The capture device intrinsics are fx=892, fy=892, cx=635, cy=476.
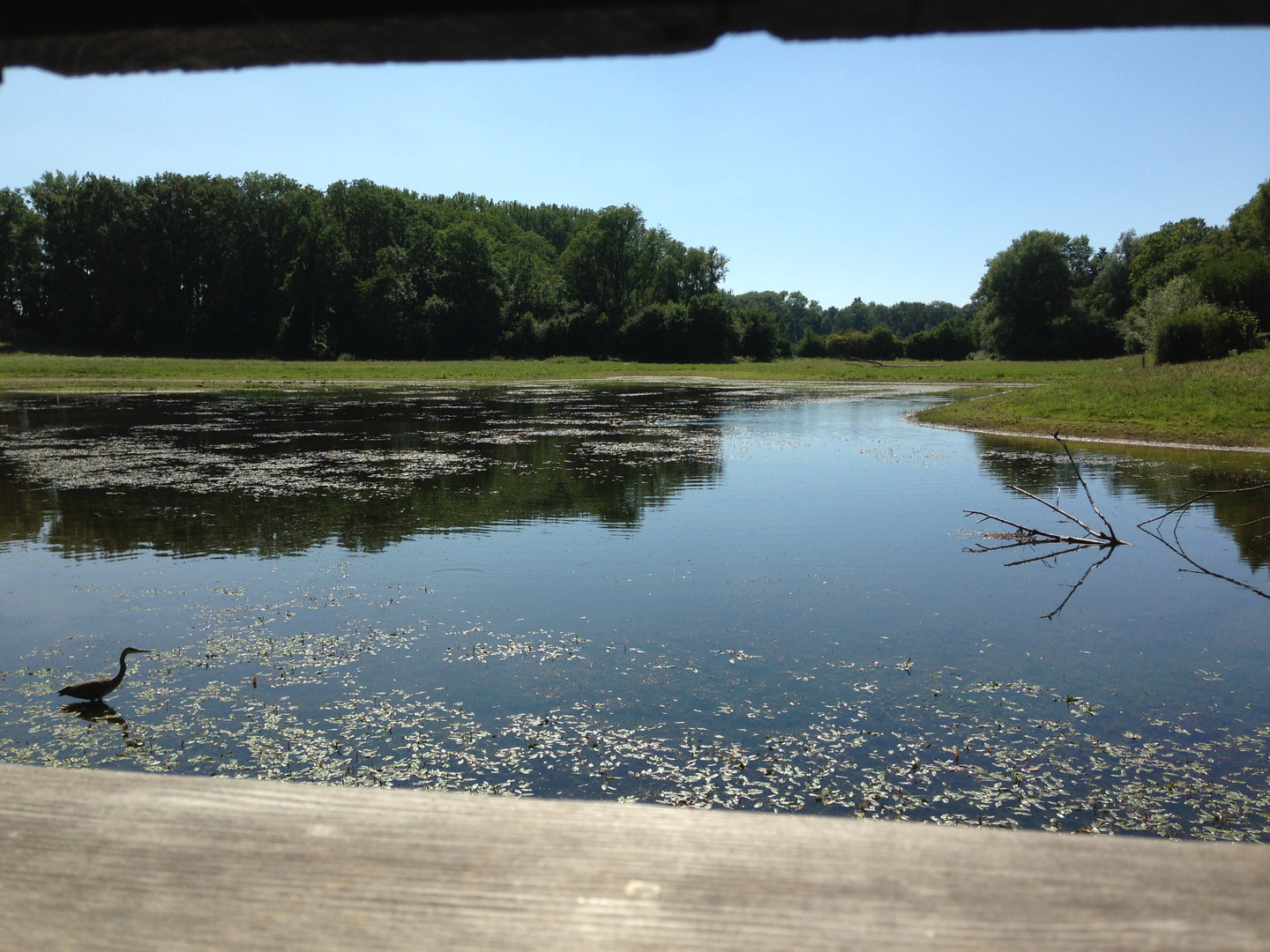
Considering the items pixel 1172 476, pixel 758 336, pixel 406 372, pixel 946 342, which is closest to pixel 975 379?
pixel 758 336

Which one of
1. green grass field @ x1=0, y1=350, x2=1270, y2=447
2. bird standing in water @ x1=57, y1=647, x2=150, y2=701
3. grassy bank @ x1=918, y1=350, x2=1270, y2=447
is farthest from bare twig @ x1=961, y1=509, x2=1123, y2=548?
green grass field @ x1=0, y1=350, x2=1270, y2=447

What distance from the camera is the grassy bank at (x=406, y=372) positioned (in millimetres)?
55844

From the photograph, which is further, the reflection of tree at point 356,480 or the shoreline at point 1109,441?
the shoreline at point 1109,441

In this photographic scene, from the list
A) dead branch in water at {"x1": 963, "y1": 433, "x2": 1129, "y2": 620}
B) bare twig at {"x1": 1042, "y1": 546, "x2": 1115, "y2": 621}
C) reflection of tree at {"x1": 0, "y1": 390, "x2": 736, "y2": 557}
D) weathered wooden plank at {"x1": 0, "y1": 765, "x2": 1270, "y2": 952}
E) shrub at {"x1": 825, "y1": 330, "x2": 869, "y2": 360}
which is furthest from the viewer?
shrub at {"x1": 825, "y1": 330, "x2": 869, "y2": 360}

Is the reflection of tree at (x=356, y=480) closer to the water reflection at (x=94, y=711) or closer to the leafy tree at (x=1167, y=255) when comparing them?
the water reflection at (x=94, y=711)

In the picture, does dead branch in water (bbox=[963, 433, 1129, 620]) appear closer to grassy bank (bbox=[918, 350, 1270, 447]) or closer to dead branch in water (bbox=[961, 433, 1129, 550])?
dead branch in water (bbox=[961, 433, 1129, 550])

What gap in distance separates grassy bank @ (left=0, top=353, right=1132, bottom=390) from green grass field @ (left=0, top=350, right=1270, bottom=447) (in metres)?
0.10

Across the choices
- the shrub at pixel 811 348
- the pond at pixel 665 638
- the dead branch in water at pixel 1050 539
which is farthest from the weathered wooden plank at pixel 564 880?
the shrub at pixel 811 348

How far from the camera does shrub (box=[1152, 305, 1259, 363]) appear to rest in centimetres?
3234

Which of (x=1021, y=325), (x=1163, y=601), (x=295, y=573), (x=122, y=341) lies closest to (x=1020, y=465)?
(x=1163, y=601)

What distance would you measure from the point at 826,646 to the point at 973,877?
7.16 meters

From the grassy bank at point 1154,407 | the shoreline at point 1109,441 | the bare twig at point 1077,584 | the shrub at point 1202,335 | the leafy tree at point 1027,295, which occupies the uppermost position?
the leafy tree at point 1027,295

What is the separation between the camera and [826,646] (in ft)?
26.9

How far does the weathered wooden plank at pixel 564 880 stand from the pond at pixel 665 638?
13.6ft
